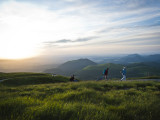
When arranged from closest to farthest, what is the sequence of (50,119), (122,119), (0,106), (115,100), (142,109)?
(50,119)
(122,119)
(0,106)
(142,109)
(115,100)

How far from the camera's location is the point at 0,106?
3.38 m

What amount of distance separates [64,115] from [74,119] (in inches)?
16.2

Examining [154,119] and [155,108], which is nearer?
[154,119]

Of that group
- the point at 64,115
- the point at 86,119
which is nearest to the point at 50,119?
the point at 64,115

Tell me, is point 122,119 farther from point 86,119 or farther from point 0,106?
point 0,106

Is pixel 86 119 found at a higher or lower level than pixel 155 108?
higher

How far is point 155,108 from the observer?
150 inches

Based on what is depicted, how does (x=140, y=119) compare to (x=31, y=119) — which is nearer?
(x=31, y=119)

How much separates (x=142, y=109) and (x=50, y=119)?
11.0 ft

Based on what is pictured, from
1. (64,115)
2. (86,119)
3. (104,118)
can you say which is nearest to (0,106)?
(64,115)

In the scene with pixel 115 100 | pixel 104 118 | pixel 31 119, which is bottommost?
pixel 115 100

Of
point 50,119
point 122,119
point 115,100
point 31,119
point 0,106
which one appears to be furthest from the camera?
point 115,100

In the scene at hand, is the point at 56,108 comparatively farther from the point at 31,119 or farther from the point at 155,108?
the point at 155,108

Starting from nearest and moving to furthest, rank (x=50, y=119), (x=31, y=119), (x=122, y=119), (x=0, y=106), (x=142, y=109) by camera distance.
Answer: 1. (x=31, y=119)
2. (x=50, y=119)
3. (x=122, y=119)
4. (x=0, y=106)
5. (x=142, y=109)
